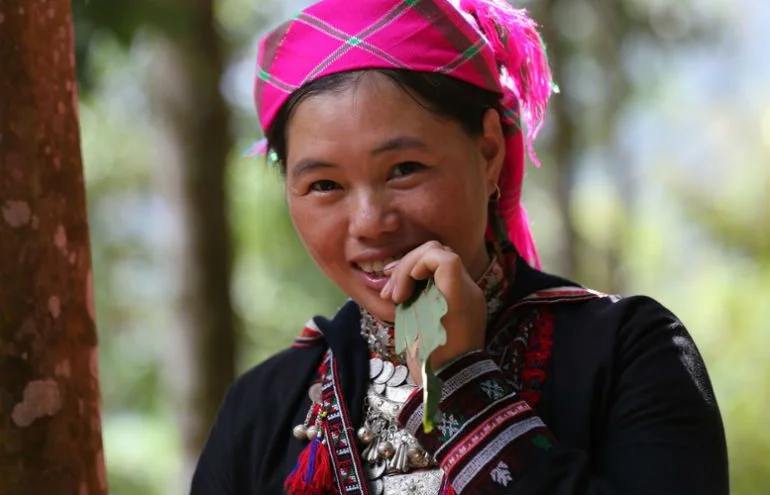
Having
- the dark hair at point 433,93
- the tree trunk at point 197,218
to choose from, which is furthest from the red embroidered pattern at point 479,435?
the tree trunk at point 197,218

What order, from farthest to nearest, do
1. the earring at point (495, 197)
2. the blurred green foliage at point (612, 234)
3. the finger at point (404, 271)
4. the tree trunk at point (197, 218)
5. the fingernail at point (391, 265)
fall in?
1. the blurred green foliage at point (612, 234)
2. the tree trunk at point (197, 218)
3. the earring at point (495, 197)
4. the fingernail at point (391, 265)
5. the finger at point (404, 271)

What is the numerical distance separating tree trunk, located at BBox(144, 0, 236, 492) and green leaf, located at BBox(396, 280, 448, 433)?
151 inches

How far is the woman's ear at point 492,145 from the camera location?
2160mm

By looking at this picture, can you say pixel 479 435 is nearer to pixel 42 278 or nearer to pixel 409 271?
pixel 409 271

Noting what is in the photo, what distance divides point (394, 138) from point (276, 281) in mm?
13102

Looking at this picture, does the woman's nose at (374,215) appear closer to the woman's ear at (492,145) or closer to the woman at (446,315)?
the woman at (446,315)

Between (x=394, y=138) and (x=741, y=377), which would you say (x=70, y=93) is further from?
(x=741, y=377)

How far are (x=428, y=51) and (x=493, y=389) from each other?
699 millimetres

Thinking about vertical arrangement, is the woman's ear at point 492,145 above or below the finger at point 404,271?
above

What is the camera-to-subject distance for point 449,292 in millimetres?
1854

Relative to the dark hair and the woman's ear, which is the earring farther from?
the dark hair

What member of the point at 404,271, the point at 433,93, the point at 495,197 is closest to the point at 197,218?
the point at 495,197

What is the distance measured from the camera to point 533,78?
236 centimetres

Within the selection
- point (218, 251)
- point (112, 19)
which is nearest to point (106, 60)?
point (112, 19)
